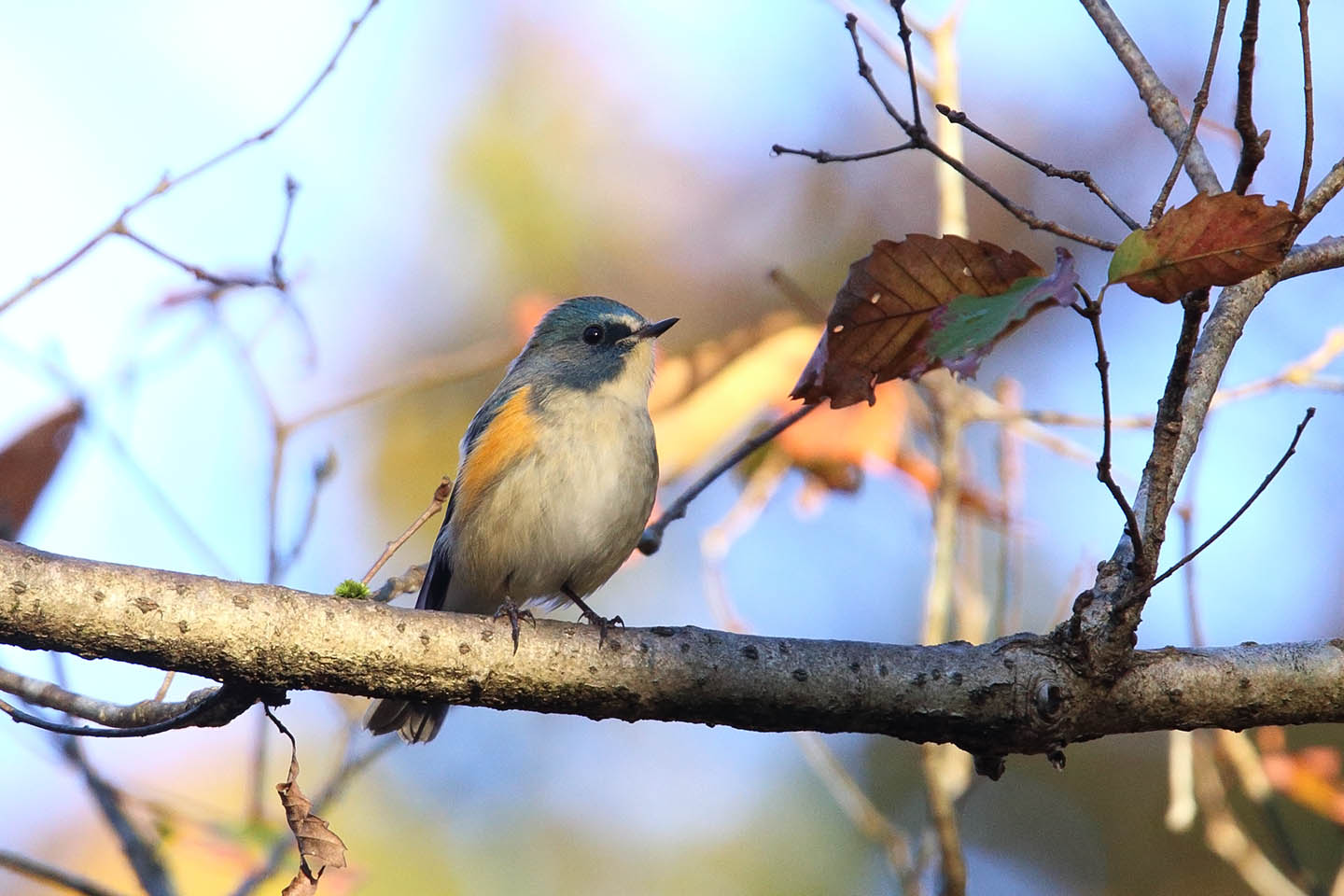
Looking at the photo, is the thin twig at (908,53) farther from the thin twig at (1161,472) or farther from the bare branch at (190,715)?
the bare branch at (190,715)

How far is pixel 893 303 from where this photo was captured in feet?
7.38

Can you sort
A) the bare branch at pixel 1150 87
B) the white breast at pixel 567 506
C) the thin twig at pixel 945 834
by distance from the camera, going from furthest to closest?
the white breast at pixel 567 506 → the thin twig at pixel 945 834 → the bare branch at pixel 1150 87

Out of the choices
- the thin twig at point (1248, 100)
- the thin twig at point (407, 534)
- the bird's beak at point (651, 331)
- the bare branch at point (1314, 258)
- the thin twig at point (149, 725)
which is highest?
the bird's beak at point (651, 331)

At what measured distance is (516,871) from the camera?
6969 mm

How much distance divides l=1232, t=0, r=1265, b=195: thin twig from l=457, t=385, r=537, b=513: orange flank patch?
8.46 feet

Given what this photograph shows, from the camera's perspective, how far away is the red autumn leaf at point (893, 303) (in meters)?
2.08

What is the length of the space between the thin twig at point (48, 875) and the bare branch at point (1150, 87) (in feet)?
10.4

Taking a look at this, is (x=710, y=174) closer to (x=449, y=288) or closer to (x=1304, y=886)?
(x=449, y=288)

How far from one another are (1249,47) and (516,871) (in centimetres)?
630

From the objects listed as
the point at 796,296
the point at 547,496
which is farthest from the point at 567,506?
the point at 796,296

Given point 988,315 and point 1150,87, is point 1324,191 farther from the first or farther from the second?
point 988,315

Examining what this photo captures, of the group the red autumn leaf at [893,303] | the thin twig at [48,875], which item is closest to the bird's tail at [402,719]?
the thin twig at [48,875]

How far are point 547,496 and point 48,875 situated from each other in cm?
178

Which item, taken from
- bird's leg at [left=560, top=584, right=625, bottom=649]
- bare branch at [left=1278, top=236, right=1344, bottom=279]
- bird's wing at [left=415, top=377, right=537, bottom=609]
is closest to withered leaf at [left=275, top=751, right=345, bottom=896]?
bird's leg at [left=560, top=584, right=625, bottom=649]
